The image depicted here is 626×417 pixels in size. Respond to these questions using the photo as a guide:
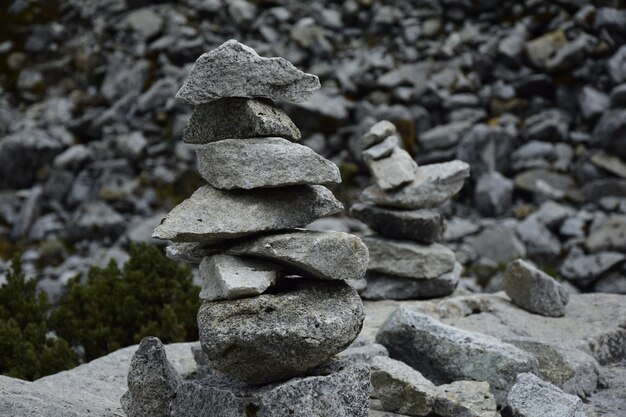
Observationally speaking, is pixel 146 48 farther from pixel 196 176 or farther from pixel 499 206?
pixel 499 206

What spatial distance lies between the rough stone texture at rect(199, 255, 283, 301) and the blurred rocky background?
12.2 meters

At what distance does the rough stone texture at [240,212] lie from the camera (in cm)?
643

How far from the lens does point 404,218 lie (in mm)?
11234

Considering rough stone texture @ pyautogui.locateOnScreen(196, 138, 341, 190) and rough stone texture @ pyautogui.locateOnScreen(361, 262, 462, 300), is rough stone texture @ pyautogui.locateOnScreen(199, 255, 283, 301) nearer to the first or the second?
rough stone texture @ pyautogui.locateOnScreen(196, 138, 341, 190)

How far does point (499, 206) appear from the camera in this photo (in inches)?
883

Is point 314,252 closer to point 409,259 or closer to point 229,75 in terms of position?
point 229,75

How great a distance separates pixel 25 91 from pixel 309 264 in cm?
2638

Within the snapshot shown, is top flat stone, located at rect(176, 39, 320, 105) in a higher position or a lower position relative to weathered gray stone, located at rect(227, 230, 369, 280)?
higher

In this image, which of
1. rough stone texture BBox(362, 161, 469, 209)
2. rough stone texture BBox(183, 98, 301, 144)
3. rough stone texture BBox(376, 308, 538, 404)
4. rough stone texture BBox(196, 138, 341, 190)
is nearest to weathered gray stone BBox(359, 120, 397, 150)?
rough stone texture BBox(362, 161, 469, 209)

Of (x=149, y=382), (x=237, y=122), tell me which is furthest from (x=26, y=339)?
(x=237, y=122)

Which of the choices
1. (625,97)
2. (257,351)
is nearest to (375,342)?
(257,351)

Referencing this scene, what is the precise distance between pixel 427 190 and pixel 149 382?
18.8 feet

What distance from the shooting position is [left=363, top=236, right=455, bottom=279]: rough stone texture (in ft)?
36.9

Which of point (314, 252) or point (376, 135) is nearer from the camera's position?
point (314, 252)
